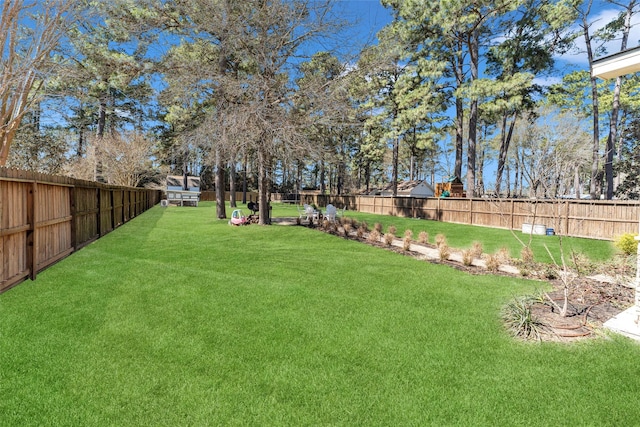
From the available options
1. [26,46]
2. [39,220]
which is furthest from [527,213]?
[26,46]

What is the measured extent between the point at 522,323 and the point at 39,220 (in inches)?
268

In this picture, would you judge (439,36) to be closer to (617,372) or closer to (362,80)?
(362,80)

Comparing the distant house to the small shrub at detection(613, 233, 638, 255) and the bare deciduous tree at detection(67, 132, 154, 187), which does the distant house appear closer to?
the bare deciduous tree at detection(67, 132, 154, 187)

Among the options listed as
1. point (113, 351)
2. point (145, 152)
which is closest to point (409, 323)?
point (113, 351)

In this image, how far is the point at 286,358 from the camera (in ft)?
9.57

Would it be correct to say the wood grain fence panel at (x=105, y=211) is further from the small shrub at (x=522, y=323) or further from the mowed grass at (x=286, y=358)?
the small shrub at (x=522, y=323)

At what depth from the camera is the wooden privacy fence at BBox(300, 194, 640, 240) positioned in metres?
11.2

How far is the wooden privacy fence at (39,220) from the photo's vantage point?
4.37 meters

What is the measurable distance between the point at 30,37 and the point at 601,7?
26.3 meters

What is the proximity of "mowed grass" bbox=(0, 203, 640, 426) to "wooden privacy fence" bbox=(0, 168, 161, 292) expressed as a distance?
1.22 feet

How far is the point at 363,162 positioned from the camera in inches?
1614

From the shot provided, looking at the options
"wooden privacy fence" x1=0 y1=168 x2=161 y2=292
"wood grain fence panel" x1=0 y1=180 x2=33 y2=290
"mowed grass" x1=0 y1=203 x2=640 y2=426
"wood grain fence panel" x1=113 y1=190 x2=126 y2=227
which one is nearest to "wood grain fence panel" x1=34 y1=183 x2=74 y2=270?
"wooden privacy fence" x1=0 y1=168 x2=161 y2=292

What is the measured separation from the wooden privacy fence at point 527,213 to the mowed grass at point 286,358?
201cm

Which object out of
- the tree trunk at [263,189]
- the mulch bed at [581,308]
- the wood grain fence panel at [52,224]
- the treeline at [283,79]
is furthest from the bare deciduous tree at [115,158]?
the mulch bed at [581,308]
